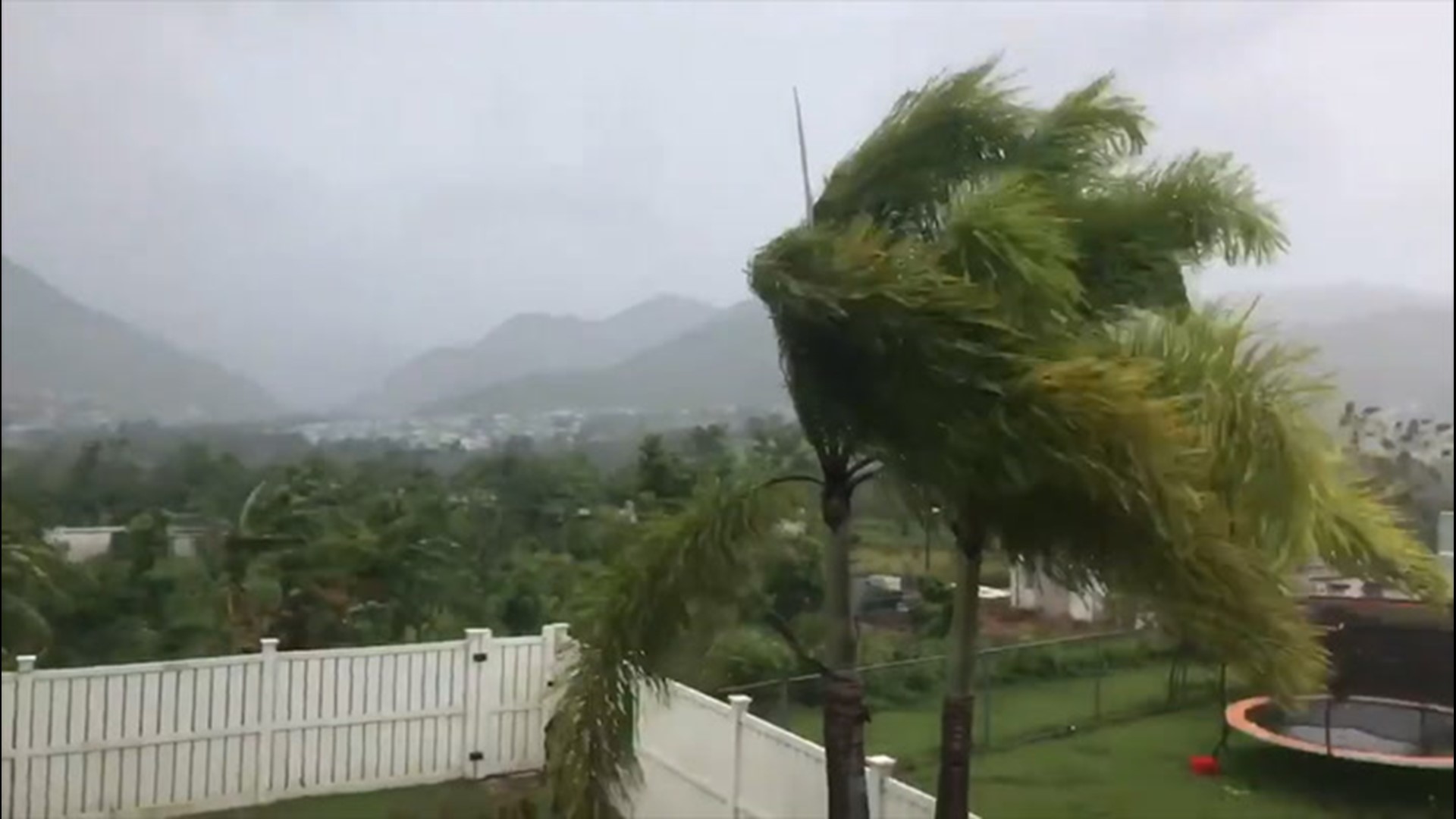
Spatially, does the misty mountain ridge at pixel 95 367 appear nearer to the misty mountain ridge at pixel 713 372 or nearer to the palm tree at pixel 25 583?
the palm tree at pixel 25 583

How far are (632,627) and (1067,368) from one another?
771mm

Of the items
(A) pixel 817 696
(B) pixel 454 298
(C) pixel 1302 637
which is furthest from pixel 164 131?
(C) pixel 1302 637

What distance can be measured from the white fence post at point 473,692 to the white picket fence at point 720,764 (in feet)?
1.11

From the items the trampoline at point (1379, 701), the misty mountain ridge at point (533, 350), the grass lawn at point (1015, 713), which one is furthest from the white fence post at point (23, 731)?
the trampoline at point (1379, 701)

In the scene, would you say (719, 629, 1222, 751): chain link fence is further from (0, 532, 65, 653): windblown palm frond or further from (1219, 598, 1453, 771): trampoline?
(0, 532, 65, 653): windblown palm frond

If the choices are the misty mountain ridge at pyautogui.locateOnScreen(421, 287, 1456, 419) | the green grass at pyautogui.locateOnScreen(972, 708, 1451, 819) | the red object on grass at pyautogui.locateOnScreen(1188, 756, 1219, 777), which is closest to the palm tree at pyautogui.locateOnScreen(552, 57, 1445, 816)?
the misty mountain ridge at pyautogui.locateOnScreen(421, 287, 1456, 419)

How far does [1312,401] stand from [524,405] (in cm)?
155

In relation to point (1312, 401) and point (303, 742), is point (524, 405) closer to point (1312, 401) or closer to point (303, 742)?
point (303, 742)

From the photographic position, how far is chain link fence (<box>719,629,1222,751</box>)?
295cm

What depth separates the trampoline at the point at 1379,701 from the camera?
11.4ft

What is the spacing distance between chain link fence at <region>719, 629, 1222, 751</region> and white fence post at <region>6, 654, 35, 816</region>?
4.21 feet

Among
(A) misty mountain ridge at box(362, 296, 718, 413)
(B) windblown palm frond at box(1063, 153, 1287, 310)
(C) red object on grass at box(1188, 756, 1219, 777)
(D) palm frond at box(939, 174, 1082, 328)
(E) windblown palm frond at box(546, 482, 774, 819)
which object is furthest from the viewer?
(C) red object on grass at box(1188, 756, 1219, 777)

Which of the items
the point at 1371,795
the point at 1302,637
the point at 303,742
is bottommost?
the point at 1371,795

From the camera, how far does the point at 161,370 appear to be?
2.42 meters
